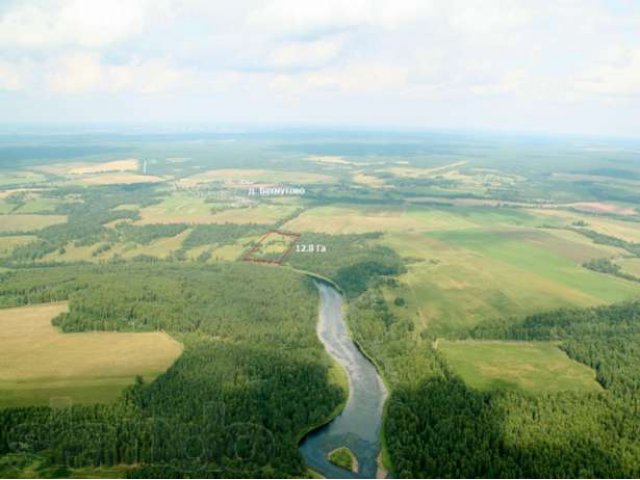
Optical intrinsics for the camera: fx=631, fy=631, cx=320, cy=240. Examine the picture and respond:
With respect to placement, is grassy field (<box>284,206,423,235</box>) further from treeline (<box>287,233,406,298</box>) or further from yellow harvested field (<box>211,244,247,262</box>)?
yellow harvested field (<box>211,244,247,262</box>)

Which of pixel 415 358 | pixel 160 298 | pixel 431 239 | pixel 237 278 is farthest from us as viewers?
pixel 431 239

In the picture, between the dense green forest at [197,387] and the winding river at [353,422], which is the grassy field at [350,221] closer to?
the dense green forest at [197,387]

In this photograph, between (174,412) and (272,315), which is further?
(272,315)

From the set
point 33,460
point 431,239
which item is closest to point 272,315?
point 33,460

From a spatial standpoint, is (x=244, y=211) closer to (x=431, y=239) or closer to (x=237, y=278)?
(x=431, y=239)

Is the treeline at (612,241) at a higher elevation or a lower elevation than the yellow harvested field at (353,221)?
higher

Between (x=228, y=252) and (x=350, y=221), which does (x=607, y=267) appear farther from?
(x=228, y=252)

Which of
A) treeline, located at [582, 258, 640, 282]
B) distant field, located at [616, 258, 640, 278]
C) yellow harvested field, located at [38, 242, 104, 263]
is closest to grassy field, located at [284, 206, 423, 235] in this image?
treeline, located at [582, 258, 640, 282]

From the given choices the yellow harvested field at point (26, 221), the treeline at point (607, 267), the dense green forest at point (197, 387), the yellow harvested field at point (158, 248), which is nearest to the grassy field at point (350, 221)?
the yellow harvested field at point (158, 248)
